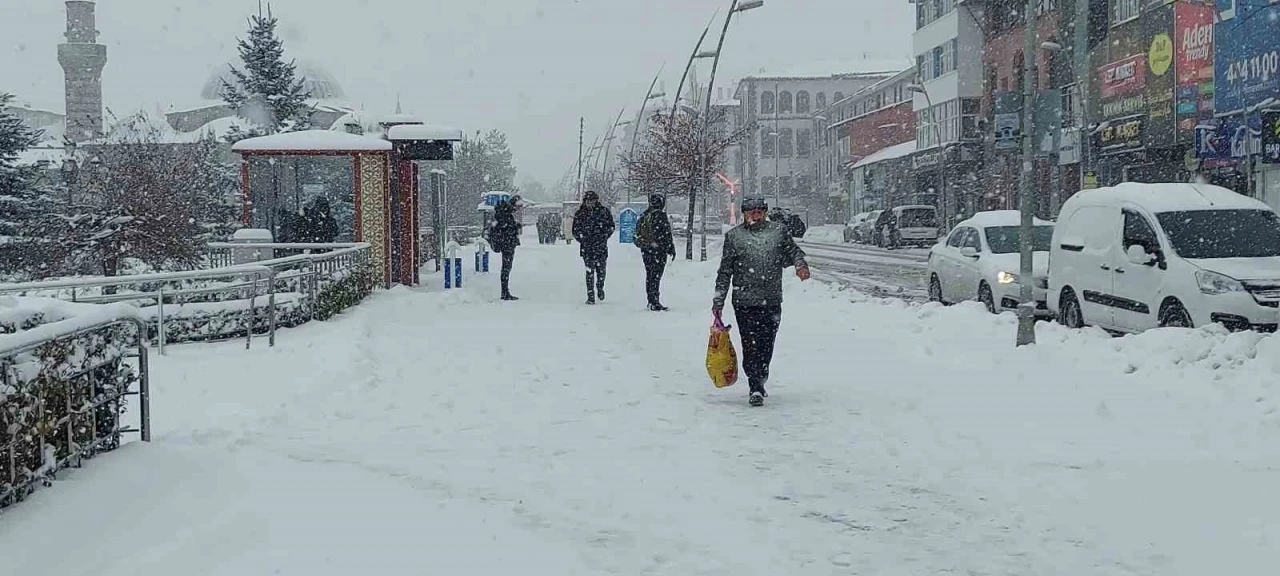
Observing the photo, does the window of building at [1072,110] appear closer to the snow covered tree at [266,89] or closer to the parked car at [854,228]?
the parked car at [854,228]

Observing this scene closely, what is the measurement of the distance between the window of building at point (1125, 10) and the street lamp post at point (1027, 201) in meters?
25.5

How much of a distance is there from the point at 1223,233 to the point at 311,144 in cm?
1354

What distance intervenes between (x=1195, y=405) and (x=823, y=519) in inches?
162

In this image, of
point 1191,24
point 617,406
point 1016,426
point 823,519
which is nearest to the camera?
point 823,519

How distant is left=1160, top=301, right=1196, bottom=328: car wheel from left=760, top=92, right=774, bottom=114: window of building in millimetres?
103923

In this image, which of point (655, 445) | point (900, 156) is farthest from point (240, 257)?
point (900, 156)

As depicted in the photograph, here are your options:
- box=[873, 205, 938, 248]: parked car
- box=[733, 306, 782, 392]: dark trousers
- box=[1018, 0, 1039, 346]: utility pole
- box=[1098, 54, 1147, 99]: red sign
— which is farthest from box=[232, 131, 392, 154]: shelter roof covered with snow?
box=[873, 205, 938, 248]: parked car

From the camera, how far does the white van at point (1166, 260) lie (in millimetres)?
11930

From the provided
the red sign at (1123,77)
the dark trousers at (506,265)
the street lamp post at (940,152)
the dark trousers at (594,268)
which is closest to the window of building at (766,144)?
the street lamp post at (940,152)

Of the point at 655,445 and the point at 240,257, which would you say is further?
the point at 240,257

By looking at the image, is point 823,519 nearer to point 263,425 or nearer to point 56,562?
point 56,562

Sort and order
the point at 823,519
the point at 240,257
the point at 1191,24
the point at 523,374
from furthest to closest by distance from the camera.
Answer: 1. the point at 1191,24
2. the point at 240,257
3. the point at 523,374
4. the point at 823,519

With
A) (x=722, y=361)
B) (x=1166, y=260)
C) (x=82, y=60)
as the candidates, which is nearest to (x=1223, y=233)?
(x=1166, y=260)

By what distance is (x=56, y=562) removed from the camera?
201 inches
